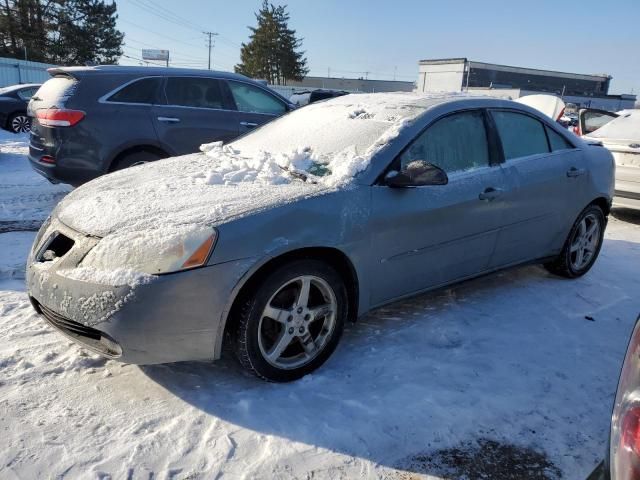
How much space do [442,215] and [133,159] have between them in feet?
13.2

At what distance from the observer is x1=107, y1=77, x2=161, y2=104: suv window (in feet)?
19.9

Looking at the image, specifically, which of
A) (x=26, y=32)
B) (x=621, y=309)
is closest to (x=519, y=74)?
(x=26, y=32)

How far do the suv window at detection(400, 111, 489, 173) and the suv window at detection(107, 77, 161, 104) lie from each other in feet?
13.0

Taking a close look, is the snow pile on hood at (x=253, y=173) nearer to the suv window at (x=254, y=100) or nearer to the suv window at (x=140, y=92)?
the suv window at (x=140, y=92)

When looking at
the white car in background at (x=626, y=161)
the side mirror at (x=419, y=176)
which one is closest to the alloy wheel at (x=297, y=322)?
the side mirror at (x=419, y=176)

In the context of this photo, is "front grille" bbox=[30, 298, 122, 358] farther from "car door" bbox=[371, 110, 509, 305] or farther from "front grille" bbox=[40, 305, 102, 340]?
"car door" bbox=[371, 110, 509, 305]

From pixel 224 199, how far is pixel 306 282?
63 centimetres

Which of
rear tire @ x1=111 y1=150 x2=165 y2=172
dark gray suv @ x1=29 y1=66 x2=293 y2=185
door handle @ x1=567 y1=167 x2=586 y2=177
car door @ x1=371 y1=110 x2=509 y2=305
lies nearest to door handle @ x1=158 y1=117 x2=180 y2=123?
dark gray suv @ x1=29 y1=66 x2=293 y2=185

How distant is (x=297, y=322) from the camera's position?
2908mm

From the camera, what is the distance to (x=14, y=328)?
11.0 ft

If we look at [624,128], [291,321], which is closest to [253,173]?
[291,321]

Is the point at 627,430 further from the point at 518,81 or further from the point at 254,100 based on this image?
the point at 518,81

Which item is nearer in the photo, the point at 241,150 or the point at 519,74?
the point at 241,150

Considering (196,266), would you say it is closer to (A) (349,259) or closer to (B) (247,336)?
(B) (247,336)
